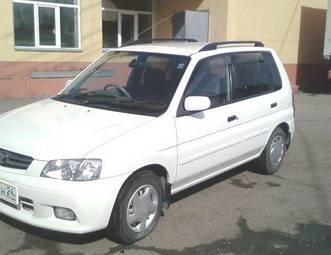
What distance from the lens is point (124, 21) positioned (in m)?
18.7

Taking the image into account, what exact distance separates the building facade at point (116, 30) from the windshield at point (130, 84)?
28.3ft

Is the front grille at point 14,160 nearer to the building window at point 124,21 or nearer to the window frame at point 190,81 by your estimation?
the window frame at point 190,81

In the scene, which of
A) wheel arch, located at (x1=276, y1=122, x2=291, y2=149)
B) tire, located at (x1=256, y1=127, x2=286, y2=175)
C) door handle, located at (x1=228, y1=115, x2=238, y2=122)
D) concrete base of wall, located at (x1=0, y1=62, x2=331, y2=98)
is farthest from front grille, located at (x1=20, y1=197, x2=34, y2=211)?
concrete base of wall, located at (x1=0, y1=62, x2=331, y2=98)

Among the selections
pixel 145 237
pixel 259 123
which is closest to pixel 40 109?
pixel 145 237

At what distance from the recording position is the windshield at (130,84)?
4.80m

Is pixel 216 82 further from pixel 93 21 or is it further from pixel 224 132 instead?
pixel 93 21

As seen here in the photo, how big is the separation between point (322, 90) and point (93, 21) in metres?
10.3

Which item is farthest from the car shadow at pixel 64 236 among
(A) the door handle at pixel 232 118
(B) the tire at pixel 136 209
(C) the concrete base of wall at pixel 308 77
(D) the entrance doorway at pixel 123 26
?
(C) the concrete base of wall at pixel 308 77

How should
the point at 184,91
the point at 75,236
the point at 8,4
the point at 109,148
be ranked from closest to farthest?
the point at 109,148, the point at 75,236, the point at 184,91, the point at 8,4

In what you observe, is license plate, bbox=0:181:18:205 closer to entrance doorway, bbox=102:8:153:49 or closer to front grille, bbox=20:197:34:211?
front grille, bbox=20:197:34:211

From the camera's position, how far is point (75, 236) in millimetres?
4383

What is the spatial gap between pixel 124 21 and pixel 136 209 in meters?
15.2

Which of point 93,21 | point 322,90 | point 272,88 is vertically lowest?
point 322,90

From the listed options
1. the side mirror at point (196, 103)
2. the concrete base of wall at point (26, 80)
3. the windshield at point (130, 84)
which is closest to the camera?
the side mirror at point (196, 103)
